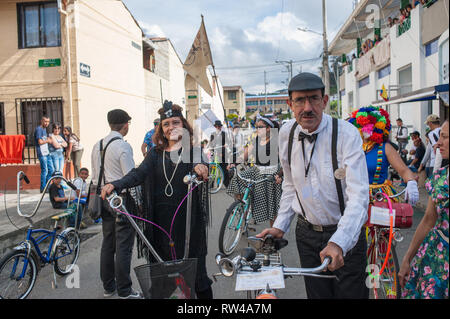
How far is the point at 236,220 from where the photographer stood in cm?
584

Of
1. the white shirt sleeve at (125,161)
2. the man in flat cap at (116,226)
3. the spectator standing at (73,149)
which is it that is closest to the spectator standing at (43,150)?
the spectator standing at (73,149)

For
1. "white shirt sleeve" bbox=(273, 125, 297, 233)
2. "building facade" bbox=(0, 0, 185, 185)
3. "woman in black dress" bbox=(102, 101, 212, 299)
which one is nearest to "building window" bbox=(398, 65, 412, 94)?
"building facade" bbox=(0, 0, 185, 185)

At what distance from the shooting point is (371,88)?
21547 millimetres

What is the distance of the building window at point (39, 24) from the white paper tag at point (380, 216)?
12.7m

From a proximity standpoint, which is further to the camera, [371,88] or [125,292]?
[371,88]

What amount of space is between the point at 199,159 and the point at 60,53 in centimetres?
1135

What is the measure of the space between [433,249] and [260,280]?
909mm

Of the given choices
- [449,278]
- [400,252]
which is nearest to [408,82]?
[400,252]

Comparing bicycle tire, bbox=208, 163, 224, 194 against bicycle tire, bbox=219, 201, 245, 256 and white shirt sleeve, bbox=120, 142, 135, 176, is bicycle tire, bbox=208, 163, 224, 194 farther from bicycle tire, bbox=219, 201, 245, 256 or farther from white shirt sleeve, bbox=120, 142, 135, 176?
white shirt sleeve, bbox=120, 142, 135, 176

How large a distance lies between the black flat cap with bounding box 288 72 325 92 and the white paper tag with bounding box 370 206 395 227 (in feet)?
4.36

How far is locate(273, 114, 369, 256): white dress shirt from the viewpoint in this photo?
2.12 m

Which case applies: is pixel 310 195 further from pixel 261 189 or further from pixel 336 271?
pixel 261 189

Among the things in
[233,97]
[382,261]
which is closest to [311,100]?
[382,261]
